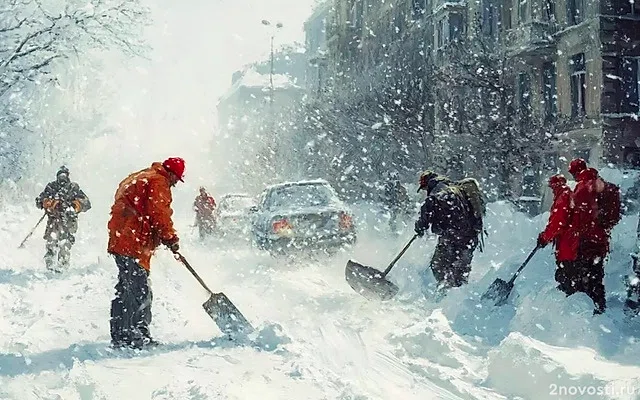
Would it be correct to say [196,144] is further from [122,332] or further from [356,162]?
[122,332]

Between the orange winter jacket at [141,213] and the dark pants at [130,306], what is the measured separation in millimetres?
125

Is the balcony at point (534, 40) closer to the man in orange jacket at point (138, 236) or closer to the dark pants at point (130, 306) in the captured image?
the man in orange jacket at point (138, 236)

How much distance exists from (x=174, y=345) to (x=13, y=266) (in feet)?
27.3

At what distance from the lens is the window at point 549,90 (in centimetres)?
2631

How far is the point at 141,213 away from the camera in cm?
666

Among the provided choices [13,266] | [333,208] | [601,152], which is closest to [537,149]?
[601,152]

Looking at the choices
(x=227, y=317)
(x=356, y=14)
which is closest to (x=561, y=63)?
(x=227, y=317)

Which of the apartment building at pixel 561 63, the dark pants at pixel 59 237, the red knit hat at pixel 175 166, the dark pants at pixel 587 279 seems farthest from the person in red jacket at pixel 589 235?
the apartment building at pixel 561 63

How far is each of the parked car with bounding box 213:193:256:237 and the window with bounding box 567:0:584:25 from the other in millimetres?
12668

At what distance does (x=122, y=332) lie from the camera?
6727 mm

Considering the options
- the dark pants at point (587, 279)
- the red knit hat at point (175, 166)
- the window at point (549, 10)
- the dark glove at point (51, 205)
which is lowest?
the dark pants at point (587, 279)

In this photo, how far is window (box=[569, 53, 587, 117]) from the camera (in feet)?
80.0

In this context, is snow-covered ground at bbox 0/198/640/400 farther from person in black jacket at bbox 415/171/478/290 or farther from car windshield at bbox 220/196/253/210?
car windshield at bbox 220/196/253/210

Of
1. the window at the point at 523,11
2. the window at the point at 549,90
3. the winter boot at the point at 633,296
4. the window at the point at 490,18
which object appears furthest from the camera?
the window at the point at 490,18
